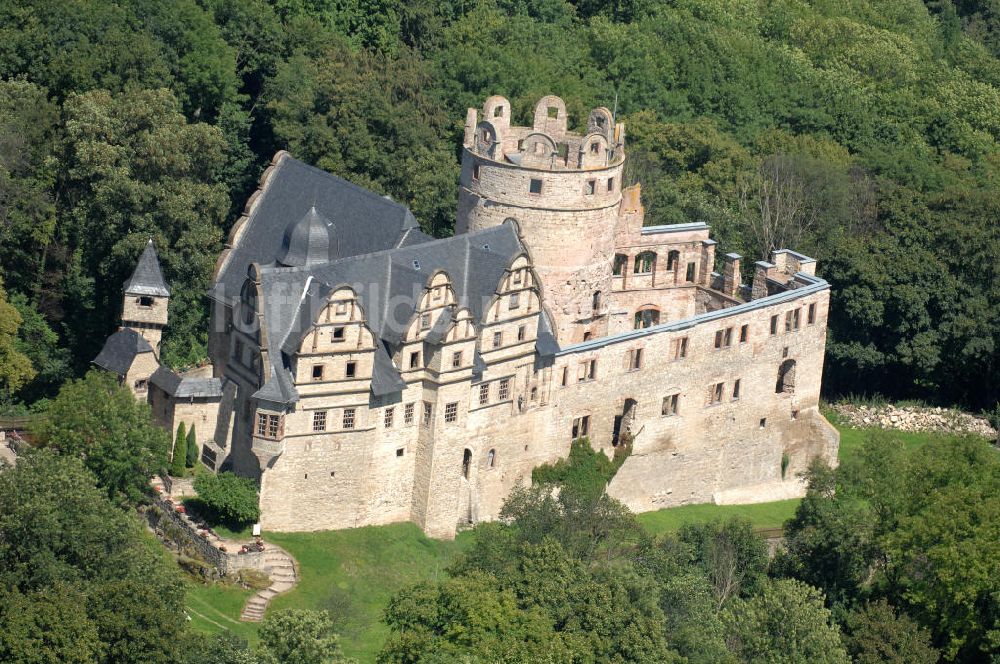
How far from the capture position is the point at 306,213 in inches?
4737

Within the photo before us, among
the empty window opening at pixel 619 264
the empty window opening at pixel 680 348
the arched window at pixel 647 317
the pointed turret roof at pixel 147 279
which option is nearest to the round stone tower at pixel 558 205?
the empty window opening at pixel 680 348

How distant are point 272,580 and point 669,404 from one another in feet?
87.7

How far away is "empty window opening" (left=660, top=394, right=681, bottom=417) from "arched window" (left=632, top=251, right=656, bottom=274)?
30.7 feet

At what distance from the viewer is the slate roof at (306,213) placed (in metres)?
120

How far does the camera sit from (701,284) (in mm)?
134375

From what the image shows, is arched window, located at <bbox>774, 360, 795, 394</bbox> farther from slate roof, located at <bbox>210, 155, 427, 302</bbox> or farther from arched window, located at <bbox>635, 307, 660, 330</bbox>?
slate roof, located at <bbox>210, 155, 427, 302</bbox>

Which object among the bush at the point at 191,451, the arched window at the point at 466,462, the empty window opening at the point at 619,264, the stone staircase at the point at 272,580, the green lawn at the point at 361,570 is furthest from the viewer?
the empty window opening at the point at 619,264

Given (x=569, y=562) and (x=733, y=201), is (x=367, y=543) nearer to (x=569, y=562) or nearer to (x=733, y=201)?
(x=569, y=562)

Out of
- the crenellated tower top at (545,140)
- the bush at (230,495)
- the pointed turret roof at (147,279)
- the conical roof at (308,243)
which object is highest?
the crenellated tower top at (545,140)

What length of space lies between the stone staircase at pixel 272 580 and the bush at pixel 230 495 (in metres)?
1.98

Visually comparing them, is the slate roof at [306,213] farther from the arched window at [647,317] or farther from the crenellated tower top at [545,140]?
the arched window at [647,317]

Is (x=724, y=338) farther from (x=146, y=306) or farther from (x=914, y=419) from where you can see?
(x=146, y=306)

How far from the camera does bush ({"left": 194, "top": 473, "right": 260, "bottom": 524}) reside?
363ft

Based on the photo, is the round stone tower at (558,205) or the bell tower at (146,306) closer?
the bell tower at (146,306)
